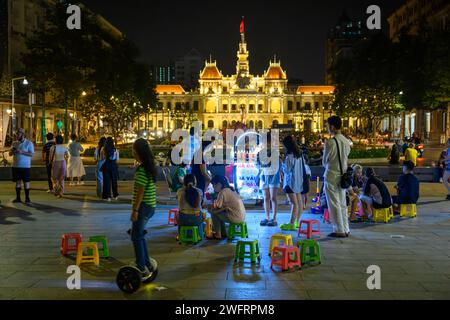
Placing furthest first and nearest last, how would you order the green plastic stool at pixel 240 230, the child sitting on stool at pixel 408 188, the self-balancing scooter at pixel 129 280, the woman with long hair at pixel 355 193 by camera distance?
the child sitting on stool at pixel 408 188 < the woman with long hair at pixel 355 193 < the green plastic stool at pixel 240 230 < the self-balancing scooter at pixel 129 280

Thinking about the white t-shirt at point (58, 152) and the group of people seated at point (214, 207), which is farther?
the white t-shirt at point (58, 152)

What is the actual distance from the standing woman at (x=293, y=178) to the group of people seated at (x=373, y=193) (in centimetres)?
171

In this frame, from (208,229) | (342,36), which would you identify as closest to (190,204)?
(208,229)

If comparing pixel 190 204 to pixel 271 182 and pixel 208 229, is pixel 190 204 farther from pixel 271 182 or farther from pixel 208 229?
pixel 271 182

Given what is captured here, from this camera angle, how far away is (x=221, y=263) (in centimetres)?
809

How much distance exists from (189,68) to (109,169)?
18347 centimetres

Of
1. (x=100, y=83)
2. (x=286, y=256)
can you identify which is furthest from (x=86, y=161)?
(x=286, y=256)

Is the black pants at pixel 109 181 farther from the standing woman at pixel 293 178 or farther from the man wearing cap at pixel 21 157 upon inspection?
the standing woman at pixel 293 178

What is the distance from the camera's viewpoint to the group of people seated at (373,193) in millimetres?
11609

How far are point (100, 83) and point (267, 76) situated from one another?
113m

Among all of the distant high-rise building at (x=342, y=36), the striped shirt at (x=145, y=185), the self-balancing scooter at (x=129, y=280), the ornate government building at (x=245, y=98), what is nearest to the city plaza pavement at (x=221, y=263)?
the self-balancing scooter at (x=129, y=280)

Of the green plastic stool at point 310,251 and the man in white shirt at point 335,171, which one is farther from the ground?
the man in white shirt at point 335,171

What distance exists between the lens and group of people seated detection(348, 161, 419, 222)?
11.6 m

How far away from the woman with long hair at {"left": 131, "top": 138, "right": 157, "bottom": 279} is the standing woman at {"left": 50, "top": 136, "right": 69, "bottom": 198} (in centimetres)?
888
